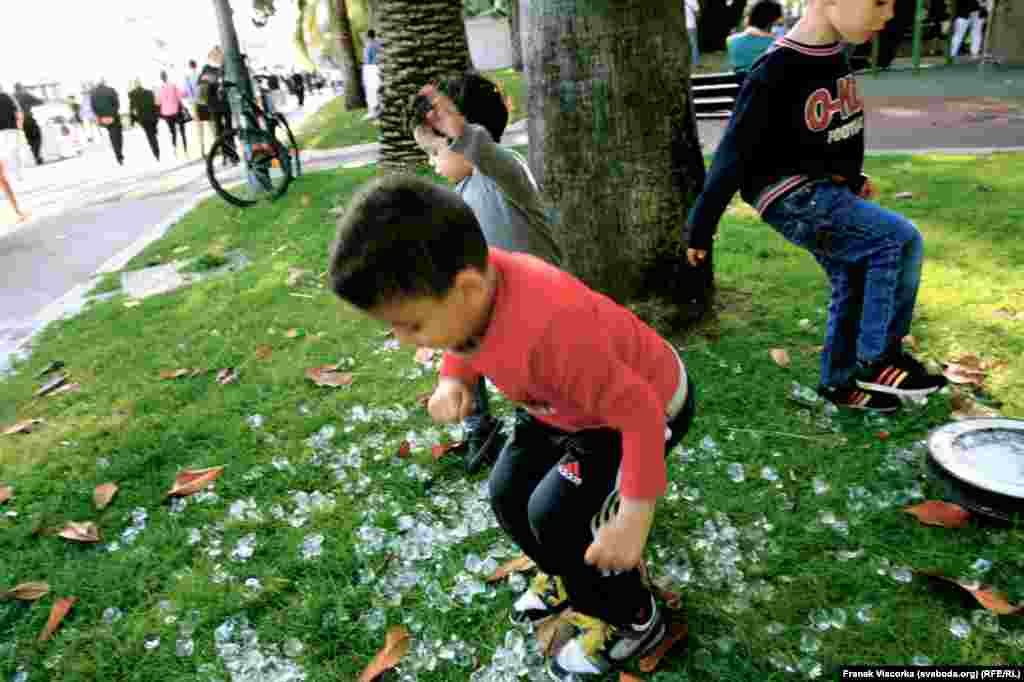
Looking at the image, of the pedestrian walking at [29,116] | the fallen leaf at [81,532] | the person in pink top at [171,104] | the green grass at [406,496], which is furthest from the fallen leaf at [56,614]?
the pedestrian walking at [29,116]

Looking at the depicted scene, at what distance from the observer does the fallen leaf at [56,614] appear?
7.83ft

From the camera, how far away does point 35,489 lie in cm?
323

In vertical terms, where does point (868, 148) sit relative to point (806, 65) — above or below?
below

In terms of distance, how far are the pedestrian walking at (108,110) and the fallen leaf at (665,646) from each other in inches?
719

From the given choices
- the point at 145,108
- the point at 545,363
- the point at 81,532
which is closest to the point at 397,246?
the point at 545,363

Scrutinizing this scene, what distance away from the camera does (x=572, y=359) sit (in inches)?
56.7

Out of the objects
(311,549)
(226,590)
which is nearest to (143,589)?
(226,590)

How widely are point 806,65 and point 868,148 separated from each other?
5824 mm

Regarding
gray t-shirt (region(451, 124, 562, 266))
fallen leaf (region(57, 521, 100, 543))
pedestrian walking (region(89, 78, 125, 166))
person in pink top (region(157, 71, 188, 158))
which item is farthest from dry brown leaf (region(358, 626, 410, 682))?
pedestrian walking (region(89, 78, 125, 166))

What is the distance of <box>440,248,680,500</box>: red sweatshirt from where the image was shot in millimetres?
1449

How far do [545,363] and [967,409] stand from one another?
90.4 inches

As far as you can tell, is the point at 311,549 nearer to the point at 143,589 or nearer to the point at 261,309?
the point at 143,589

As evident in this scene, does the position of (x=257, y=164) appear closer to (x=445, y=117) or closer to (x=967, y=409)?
(x=445, y=117)

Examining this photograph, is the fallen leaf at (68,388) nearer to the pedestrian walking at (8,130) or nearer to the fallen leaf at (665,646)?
the fallen leaf at (665,646)
